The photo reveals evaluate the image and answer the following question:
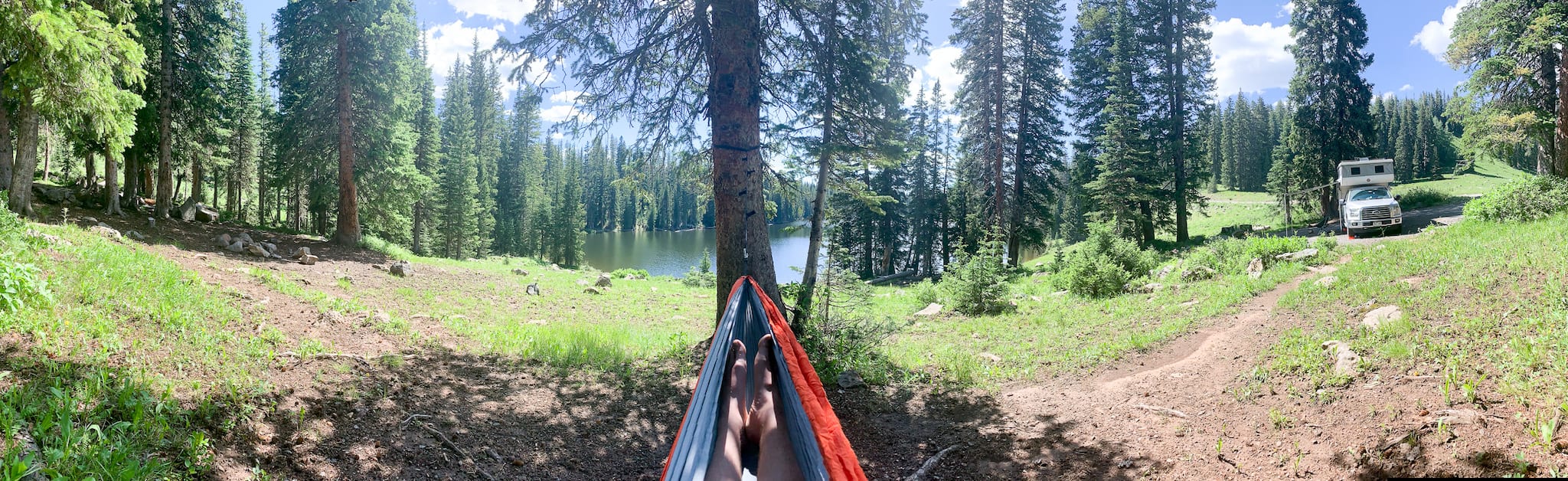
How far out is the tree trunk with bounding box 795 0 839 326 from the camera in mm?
7125

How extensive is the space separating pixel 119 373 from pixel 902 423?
556cm

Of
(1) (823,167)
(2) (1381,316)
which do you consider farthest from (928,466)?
(1) (823,167)

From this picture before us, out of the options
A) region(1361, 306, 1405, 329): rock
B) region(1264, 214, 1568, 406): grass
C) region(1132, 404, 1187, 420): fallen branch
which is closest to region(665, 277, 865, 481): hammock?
region(1132, 404, 1187, 420): fallen branch

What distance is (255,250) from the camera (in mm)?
11617

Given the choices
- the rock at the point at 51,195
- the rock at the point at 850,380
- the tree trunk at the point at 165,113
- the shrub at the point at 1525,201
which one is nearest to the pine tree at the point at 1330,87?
the shrub at the point at 1525,201

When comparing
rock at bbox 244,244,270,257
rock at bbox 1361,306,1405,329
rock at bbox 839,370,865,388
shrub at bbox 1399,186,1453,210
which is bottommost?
rock at bbox 839,370,865,388

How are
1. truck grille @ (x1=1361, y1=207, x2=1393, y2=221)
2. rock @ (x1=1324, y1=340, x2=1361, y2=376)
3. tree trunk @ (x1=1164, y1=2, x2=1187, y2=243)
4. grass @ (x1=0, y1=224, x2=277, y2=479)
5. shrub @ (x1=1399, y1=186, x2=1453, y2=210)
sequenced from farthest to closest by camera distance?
shrub @ (x1=1399, y1=186, x2=1453, y2=210)
tree trunk @ (x1=1164, y1=2, x2=1187, y2=243)
truck grille @ (x1=1361, y1=207, x2=1393, y2=221)
rock @ (x1=1324, y1=340, x2=1361, y2=376)
grass @ (x1=0, y1=224, x2=277, y2=479)

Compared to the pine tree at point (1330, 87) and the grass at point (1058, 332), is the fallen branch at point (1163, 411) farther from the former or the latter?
the pine tree at point (1330, 87)

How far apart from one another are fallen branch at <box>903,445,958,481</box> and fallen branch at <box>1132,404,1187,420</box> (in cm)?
169

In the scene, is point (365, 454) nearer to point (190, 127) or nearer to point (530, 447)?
point (530, 447)

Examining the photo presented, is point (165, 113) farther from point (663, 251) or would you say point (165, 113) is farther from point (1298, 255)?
point (663, 251)

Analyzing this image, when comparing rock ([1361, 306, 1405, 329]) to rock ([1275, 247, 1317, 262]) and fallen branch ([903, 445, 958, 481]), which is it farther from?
rock ([1275, 247, 1317, 262])

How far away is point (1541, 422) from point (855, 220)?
30601mm

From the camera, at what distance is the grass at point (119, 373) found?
116 inches
